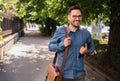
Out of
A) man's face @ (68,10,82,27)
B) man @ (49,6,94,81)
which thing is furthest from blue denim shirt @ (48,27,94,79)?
man's face @ (68,10,82,27)

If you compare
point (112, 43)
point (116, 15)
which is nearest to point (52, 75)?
point (116, 15)

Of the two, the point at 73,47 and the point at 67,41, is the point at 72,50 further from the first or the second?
the point at 67,41

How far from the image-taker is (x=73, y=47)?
3.89 meters

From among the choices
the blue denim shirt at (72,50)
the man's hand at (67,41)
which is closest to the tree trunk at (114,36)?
the blue denim shirt at (72,50)

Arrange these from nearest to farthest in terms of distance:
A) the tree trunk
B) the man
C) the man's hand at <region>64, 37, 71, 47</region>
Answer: the man's hand at <region>64, 37, 71, 47</region>, the man, the tree trunk

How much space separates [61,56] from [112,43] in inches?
331

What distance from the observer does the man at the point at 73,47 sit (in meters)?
3.87

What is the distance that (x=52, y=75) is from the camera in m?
3.99

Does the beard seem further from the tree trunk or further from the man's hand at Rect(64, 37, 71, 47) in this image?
the tree trunk

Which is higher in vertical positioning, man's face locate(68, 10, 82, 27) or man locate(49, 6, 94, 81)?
man's face locate(68, 10, 82, 27)

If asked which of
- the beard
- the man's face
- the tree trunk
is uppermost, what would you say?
the man's face

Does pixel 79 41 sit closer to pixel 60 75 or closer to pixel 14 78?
pixel 60 75

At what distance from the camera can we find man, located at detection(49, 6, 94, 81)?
387 cm

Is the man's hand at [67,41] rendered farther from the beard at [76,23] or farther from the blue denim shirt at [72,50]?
the beard at [76,23]
